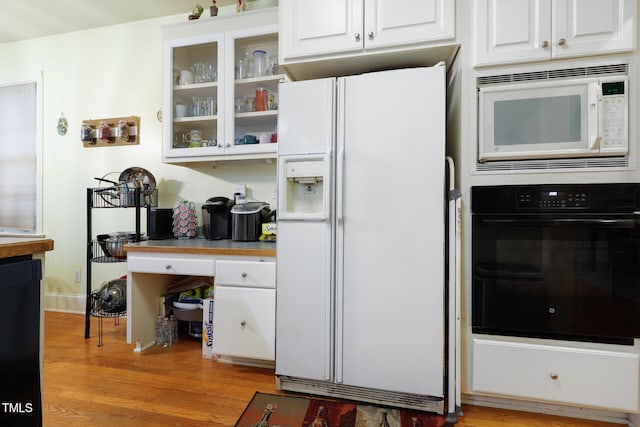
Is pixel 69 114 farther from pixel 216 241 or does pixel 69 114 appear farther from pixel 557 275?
pixel 557 275

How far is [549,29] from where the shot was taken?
4.50 ft

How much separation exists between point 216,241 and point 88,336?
1304 millimetres

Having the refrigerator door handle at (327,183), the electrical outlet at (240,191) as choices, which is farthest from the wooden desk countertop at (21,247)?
the electrical outlet at (240,191)

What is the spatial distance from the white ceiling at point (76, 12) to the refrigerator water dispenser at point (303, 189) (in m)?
1.81

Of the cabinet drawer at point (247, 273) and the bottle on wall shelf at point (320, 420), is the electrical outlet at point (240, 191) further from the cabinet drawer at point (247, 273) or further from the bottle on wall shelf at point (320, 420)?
the bottle on wall shelf at point (320, 420)

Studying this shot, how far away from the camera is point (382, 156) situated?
1.49m

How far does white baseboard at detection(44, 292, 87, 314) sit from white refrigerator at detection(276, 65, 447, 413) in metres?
2.43

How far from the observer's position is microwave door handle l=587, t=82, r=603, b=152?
51.0 inches

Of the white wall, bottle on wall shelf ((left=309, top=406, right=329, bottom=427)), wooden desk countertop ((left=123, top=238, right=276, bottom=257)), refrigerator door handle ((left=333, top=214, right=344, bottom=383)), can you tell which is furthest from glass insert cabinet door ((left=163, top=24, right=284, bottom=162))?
bottle on wall shelf ((left=309, top=406, right=329, bottom=427))

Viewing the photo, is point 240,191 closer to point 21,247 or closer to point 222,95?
point 222,95

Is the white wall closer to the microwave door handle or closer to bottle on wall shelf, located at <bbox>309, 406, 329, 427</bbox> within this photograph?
bottle on wall shelf, located at <bbox>309, 406, 329, 427</bbox>

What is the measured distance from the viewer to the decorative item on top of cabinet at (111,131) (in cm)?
271

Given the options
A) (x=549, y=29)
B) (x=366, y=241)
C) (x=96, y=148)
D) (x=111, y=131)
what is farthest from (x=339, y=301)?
(x=96, y=148)

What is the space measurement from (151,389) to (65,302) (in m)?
1.97
